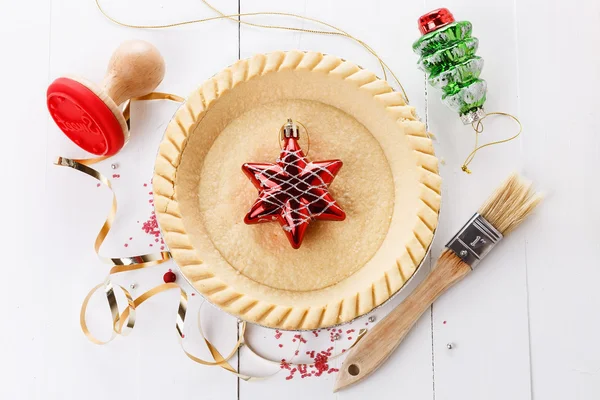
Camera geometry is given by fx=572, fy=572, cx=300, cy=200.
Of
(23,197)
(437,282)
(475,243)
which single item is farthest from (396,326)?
(23,197)

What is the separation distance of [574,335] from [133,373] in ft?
2.79

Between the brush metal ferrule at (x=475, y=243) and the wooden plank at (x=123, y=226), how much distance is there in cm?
46

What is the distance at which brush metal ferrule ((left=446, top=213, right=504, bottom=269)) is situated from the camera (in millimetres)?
1076

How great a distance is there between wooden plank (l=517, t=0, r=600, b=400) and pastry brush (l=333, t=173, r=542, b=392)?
0.08 m

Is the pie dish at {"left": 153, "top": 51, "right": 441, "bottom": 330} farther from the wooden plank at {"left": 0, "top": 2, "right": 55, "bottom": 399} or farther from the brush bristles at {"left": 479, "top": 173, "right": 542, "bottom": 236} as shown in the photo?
the wooden plank at {"left": 0, "top": 2, "right": 55, "bottom": 399}

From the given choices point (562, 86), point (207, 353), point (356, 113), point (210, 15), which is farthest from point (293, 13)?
point (207, 353)

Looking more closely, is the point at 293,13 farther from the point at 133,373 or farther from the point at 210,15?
the point at 133,373

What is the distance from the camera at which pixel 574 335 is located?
1.10 metres

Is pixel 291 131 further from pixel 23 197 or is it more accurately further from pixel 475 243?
pixel 23 197

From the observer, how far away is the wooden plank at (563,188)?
1.09 meters

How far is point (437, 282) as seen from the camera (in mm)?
1074

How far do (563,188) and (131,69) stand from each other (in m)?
0.86

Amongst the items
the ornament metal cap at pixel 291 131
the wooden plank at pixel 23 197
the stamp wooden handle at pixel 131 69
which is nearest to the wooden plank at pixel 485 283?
the ornament metal cap at pixel 291 131

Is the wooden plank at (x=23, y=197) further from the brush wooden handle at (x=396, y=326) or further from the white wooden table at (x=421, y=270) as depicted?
the brush wooden handle at (x=396, y=326)
